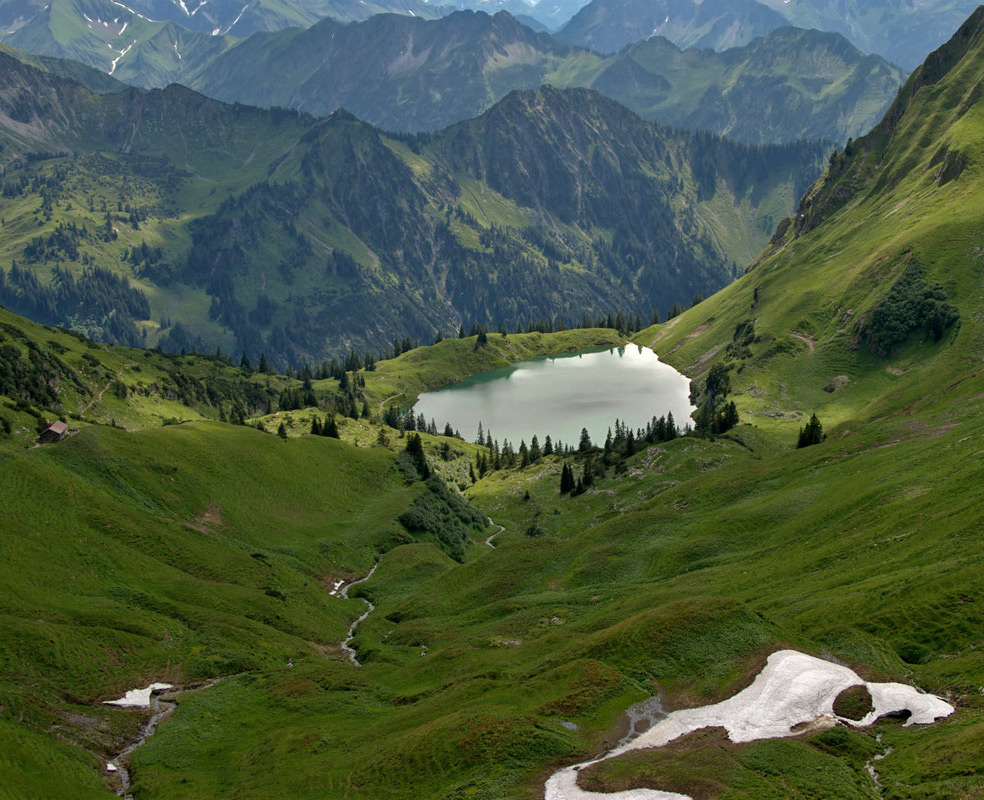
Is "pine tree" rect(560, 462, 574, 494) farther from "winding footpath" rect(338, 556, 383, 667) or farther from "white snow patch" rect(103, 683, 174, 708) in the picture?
"white snow patch" rect(103, 683, 174, 708)

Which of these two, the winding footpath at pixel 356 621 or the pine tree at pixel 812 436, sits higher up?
the pine tree at pixel 812 436

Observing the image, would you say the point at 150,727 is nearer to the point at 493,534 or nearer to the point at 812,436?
the point at 493,534

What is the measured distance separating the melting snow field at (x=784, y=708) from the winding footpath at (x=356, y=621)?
40805 mm

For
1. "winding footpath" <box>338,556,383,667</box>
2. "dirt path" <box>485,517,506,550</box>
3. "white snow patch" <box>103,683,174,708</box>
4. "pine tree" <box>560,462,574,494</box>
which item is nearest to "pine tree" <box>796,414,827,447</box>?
"pine tree" <box>560,462,574,494</box>

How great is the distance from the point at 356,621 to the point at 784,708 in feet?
207

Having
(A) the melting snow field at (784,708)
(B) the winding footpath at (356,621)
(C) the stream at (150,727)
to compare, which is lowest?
(A) the melting snow field at (784,708)

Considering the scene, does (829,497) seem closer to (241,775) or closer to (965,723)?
(965,723)

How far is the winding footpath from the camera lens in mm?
83750

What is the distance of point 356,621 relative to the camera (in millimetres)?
97438

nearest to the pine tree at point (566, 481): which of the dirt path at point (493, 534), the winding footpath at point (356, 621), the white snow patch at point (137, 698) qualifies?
the dirt path at point (493, 534)

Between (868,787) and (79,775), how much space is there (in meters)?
44.1

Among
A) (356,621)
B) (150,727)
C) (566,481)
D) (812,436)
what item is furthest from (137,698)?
(566,481)

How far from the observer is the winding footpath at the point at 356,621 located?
8375 centimetres

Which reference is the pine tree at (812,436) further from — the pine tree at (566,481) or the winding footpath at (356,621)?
the winding footpath at (356,621)
